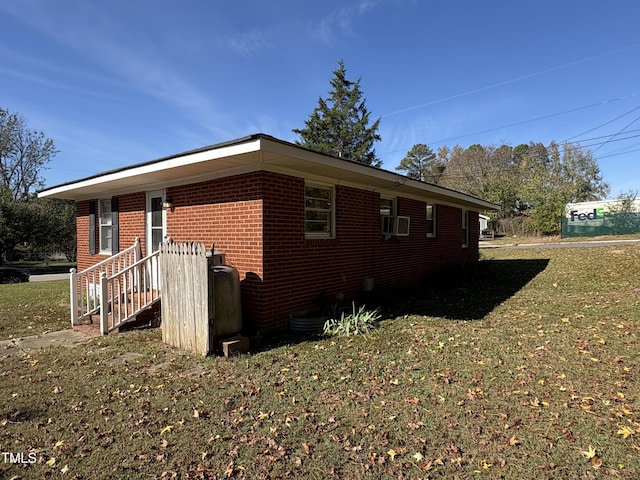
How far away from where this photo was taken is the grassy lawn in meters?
2.73

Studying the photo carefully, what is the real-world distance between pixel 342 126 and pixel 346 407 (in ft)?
137

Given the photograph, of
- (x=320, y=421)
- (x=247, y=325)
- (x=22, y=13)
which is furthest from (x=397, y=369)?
(x=22, y=13)

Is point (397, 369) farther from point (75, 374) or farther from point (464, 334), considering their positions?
point (75, 374)

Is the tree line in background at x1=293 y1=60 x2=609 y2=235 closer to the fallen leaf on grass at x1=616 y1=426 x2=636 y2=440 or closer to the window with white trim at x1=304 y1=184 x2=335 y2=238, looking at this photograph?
the window with white trim at x1=304 y1=184 x2=335 y2=238

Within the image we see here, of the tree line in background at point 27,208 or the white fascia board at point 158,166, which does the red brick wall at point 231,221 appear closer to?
the white fascia board at point 158,166

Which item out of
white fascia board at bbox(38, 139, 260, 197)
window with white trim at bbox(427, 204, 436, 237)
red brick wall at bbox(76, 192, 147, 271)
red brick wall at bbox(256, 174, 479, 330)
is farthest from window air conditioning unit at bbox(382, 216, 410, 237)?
red brick wall at bbox(76, 192, 147, 271)

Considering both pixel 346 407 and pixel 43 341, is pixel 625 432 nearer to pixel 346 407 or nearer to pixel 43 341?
pixel 346 407

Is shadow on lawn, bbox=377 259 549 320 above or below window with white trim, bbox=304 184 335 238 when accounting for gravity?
below

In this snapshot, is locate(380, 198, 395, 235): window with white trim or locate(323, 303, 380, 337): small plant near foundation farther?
locate(380, 198, 395, 235): window with white trim

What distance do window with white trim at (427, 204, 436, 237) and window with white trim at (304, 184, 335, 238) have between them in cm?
558

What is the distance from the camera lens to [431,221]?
12281 mm

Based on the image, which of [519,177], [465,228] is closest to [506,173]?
[519,177]

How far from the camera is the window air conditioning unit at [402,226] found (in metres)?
9.41

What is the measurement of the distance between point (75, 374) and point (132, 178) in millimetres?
4119
